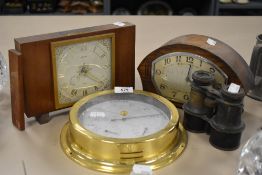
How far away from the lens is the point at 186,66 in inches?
30.4

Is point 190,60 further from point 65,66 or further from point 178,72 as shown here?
point 65,66

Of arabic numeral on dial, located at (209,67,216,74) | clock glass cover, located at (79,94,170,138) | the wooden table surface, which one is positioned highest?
arabic numeral on dial, located at (209,67,216,74)

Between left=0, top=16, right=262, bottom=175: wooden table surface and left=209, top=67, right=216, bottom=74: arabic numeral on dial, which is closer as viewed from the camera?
left=0, top=16, right=262, bottom=175: wooden table surface

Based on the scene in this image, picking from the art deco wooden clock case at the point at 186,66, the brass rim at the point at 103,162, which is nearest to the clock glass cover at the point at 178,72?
the art deco wooden clock case at the point at 186,66

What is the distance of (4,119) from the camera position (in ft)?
2.55

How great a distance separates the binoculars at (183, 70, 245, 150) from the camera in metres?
0.66

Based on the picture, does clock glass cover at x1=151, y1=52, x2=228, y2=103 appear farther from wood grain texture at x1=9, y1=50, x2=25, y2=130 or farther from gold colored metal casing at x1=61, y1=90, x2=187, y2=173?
wood grain texture at x1=9, y1=50, x2=25, y2=130

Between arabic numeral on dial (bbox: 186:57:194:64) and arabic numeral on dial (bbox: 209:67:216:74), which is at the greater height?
arabic numeral on dial (bbox: 186:57:194:64)

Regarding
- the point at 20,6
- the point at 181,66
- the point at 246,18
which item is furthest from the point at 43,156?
the point at 20,6

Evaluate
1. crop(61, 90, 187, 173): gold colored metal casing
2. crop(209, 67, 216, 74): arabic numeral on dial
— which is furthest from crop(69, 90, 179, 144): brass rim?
crop(209, 67, 216, 74): arabic numeral on dial

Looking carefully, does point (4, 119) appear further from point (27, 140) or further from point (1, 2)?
point (1, 2)

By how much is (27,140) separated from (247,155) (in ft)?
1.23

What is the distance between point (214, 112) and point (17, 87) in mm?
347

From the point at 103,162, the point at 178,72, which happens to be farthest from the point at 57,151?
the point at 178,72
